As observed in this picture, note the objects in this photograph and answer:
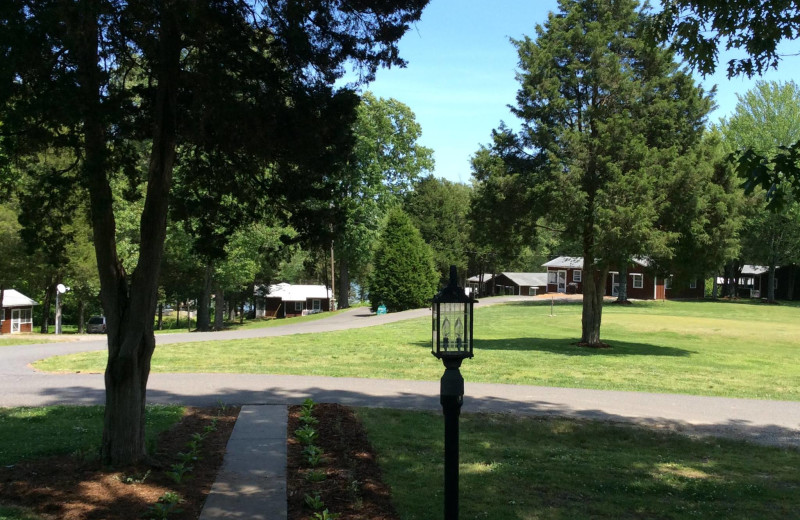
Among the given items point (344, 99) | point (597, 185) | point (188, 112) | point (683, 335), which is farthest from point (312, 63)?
point (683, 335)

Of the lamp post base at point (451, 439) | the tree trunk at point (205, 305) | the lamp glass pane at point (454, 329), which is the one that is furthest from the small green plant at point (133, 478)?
the tree trunk at point (205, 305)

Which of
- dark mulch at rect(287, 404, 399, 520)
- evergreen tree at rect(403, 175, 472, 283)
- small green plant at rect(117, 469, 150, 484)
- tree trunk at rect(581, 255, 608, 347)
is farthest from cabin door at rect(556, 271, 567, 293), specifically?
small green plant at rect(117, 469, 150, 484)

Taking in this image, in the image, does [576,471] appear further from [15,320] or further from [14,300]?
[15,320]

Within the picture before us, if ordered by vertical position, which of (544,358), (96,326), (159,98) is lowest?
(96,326)

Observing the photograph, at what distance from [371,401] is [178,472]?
480 centimetres

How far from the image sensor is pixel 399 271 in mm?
42250

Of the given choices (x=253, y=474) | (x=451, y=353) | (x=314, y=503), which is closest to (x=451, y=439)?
(x=451, y=353)

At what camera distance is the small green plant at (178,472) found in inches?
255

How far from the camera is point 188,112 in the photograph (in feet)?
23.5

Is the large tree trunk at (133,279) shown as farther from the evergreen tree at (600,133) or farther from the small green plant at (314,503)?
the evergreen tree at (600,133)

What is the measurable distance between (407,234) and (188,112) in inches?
1397

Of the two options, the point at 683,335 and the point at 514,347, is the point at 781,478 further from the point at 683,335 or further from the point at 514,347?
the point at 683,335

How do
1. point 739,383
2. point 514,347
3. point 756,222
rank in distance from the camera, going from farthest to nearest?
point 756,222 → point 514,347 → point 739,383

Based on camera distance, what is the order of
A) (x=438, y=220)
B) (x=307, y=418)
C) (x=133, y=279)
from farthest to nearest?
(x=438, y=220) → (x=307, y=418) → (x=133, y=279)
